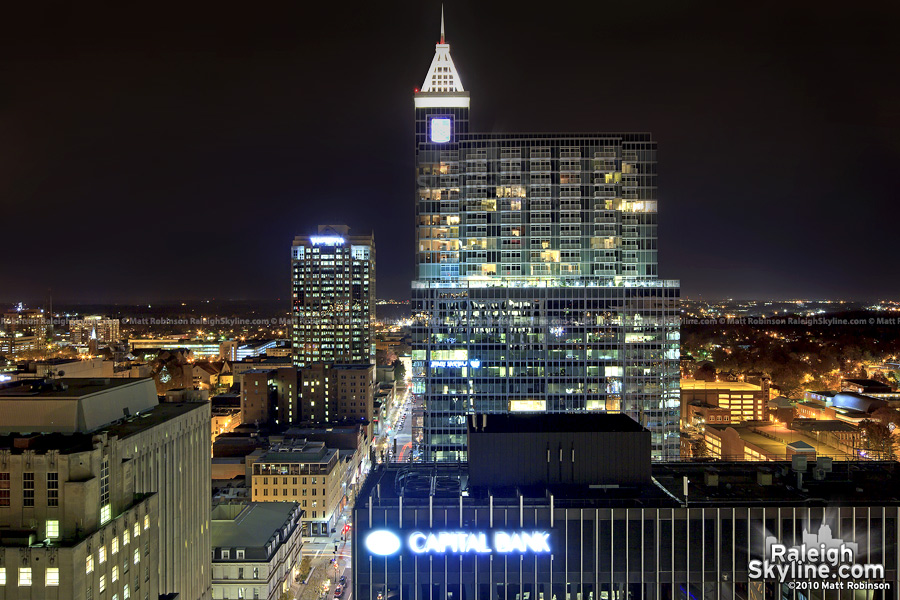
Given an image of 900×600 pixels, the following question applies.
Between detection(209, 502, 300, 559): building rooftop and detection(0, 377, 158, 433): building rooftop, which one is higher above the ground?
detection(0, 377, 158, 433): building rooftop

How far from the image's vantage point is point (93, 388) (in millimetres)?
52875

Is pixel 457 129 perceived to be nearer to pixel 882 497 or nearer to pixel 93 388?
pixel 93 388

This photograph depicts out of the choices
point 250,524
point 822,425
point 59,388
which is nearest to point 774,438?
point 822,425

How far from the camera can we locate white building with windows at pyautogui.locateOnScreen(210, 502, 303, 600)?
73.0 metres

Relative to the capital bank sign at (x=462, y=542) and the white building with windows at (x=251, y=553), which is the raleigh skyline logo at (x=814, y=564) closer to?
the capital bank sign at (x=462, y=542)

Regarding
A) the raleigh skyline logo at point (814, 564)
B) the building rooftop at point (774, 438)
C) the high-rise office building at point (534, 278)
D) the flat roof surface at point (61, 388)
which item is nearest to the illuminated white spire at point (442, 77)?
the high-rise office building at point (534, 278)

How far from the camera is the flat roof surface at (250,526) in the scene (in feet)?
247

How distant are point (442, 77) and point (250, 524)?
72.4 metres

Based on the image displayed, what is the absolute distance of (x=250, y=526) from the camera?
78625mm

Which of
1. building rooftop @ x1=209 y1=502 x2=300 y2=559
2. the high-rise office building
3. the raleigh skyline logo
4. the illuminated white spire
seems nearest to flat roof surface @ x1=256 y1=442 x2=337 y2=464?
building rooftop @ x1=209 y1=502 x2=300 y2=559

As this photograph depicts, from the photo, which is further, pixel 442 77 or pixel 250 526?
pixel 442 77

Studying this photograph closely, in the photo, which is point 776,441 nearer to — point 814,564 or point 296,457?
point 814,564

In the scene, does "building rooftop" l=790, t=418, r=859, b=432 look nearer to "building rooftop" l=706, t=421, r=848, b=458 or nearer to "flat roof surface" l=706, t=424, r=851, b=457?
"flat roof surface" l=706, t=424, r=851, b=457

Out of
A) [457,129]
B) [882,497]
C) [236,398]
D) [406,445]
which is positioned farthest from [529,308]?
[236,398]
